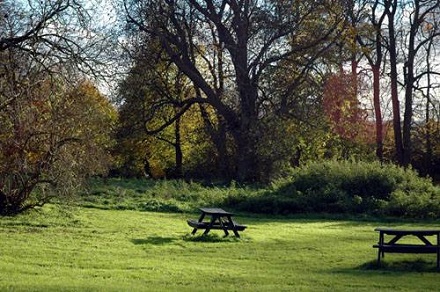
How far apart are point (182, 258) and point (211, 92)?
2592cm

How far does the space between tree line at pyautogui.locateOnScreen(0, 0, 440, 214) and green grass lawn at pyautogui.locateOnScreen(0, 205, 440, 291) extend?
283 centimetres

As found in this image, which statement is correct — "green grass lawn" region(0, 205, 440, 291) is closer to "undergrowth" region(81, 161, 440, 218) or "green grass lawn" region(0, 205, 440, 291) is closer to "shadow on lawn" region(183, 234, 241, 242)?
"shadow on lawn" region(183, 234, 241, 242)

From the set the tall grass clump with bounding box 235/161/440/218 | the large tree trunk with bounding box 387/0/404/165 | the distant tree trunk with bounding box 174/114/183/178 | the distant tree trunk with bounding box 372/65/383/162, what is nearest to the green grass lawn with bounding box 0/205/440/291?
the tall grass clump with bounding box 235/161/440/218

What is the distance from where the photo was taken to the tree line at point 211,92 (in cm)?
2019

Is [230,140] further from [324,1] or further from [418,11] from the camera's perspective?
[418,11]

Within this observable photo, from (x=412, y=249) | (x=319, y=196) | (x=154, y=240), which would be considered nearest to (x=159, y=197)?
(x=319, y=196)

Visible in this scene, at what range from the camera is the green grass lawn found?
12047mm

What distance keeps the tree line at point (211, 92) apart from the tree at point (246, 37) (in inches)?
3.0

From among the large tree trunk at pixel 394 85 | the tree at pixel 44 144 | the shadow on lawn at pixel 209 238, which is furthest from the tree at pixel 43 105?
the large tree trunk at pixel 394 85

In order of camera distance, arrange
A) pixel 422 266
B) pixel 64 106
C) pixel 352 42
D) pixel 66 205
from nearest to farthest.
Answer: pixel 422 266, pixel 64 106, pixel 66 205, pixel 352 42

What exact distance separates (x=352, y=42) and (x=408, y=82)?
7739mm

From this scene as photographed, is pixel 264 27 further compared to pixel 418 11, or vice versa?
pixel 418 11

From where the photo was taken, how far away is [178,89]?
1708 inches

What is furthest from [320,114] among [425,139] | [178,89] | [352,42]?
[425,139]
